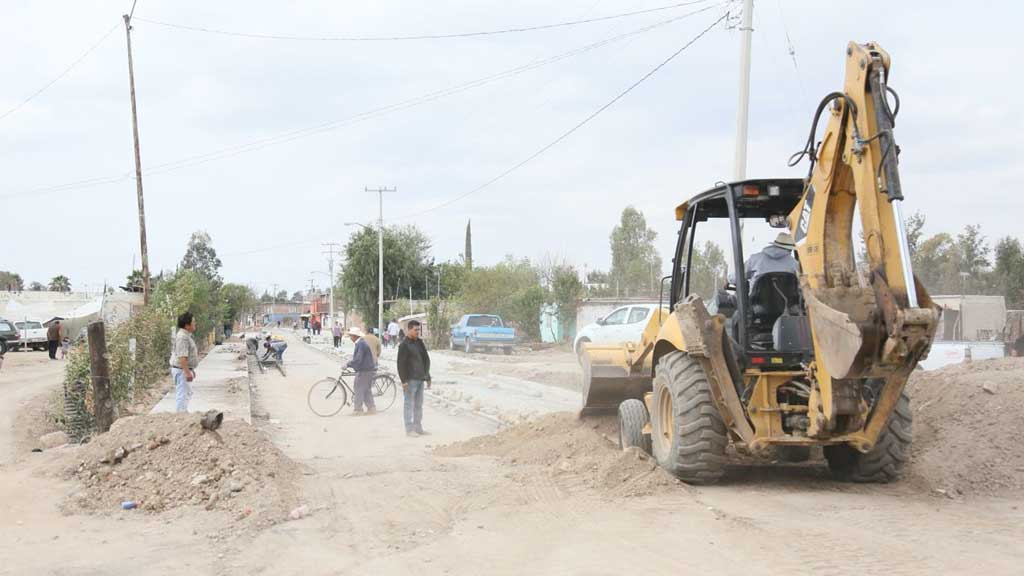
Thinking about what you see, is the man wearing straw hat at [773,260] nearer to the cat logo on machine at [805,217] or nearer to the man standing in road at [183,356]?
the cat logo on machine at [805,217]

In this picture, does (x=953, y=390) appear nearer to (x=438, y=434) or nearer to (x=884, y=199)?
(x=884, y=199)

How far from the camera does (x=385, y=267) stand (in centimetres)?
6875

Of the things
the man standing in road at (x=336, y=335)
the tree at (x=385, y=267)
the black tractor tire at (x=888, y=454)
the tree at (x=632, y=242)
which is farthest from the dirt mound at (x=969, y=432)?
the tree at (x=632, y=242)

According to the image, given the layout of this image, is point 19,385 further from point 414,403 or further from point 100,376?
point 414,403

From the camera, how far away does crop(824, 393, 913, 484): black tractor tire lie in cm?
772

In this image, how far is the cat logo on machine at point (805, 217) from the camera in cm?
733

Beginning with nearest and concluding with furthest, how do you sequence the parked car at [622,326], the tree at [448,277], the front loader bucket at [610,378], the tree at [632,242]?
1. the front loader bucket at [610,378]
2. the parked car at [622,326]
3. the tree at [448,277]
4. the tree at [632,242]

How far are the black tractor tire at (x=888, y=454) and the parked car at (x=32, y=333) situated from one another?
46.4m

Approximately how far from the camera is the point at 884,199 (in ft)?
21.1

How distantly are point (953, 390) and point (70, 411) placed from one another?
14010mm

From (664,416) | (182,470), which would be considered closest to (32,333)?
(182,470)

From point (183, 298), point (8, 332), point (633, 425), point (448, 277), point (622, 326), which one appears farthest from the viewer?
point (448, 277)

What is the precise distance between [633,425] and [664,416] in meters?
0.83

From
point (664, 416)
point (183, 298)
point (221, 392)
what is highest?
point (183, 298)
